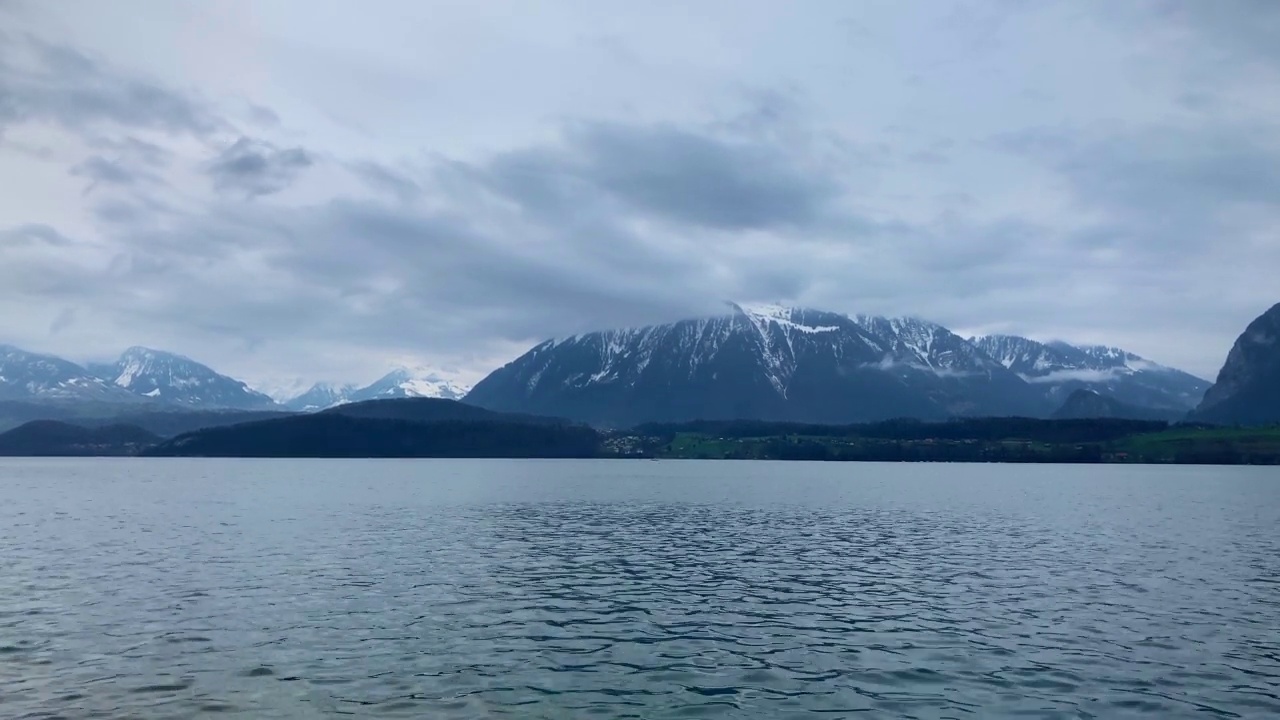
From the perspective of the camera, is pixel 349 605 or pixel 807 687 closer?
pixel 807 687

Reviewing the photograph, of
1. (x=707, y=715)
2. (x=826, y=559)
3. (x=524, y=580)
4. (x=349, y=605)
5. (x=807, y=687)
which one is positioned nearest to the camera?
(x=707, y=715)

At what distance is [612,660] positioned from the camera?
1570 inches

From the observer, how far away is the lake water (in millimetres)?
34406

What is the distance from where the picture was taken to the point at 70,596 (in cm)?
5478

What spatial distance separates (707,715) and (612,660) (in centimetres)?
834

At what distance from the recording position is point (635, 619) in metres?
48.8

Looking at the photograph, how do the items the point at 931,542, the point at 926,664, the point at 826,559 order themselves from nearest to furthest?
the point at 926,664
the point at 826,559
the point at 931,542

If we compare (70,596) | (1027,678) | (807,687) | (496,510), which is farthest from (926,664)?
(496,510)

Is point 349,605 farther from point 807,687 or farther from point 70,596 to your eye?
point 807,687

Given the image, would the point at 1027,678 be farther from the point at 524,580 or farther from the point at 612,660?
the point at 524,580

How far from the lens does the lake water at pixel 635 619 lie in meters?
34.4

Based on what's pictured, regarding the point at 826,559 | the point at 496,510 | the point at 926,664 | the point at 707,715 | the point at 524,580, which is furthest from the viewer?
the point at 496,510

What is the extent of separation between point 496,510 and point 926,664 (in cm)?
9104

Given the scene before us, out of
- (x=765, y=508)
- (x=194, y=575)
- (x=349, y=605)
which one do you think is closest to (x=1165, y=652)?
(x=349, y=605)
